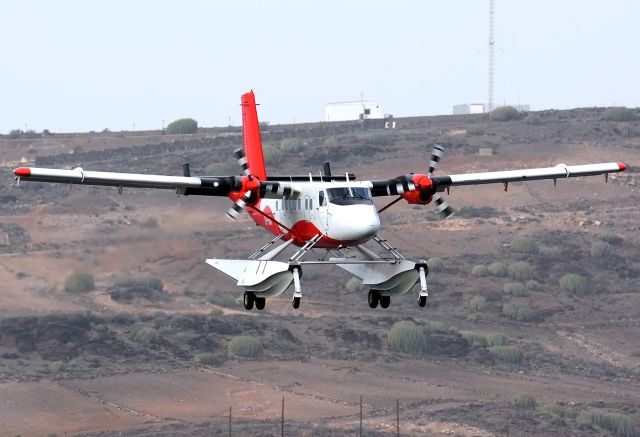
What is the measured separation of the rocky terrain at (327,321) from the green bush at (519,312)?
0.30 metres

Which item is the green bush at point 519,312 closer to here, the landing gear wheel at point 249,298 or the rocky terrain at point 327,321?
the rocky terrain at point 327,321

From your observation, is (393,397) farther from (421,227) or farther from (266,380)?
(421,227)

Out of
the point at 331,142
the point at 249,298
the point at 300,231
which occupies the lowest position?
the point at 249,298

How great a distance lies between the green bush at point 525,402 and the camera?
386 feet

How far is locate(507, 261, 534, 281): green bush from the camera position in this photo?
487 ft

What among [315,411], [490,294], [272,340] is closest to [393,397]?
[315,411]

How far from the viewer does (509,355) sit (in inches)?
5157

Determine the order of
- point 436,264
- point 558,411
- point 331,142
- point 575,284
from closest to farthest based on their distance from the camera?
point 558,411
point 436,264
point 575,284
point 331,142

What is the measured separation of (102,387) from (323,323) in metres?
24.9

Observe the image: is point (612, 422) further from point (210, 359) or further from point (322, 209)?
point (322, 209)

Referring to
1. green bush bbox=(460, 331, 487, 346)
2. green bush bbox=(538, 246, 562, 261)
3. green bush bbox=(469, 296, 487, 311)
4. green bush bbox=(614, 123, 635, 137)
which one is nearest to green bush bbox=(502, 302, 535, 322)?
green bush bbox=(469, 296, 487, 311)

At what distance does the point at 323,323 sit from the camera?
135 metres

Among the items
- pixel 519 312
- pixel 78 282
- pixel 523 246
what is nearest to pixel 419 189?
pixel 78 282

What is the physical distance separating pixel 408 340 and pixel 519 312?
45.6ft
